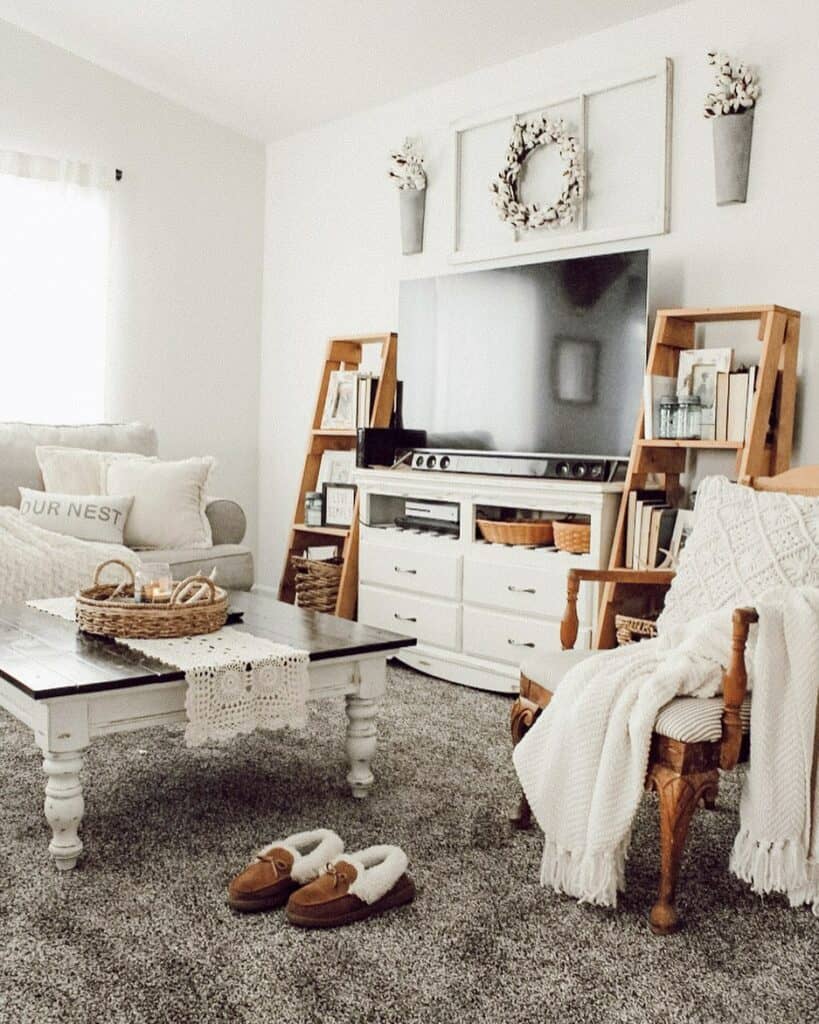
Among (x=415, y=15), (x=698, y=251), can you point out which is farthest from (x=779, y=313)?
(x=415, y=15)

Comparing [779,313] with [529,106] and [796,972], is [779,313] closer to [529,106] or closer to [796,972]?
[529,106]

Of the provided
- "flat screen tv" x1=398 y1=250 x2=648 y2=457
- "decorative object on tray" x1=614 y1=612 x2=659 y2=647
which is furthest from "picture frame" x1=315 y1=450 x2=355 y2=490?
"decorative object on tray" x1=614 y1=612 x2=659 y2=647

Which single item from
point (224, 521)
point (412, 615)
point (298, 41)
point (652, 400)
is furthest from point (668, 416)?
point (298, 41)

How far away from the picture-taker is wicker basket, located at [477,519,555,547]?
12.8 feet

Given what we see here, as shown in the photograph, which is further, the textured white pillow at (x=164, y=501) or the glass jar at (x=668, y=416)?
the textured white pillow at (x=164, y=501)

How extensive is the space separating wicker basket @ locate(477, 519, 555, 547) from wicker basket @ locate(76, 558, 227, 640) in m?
1.42

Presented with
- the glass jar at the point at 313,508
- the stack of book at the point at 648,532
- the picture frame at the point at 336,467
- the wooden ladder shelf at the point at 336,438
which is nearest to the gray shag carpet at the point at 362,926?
the stack of book at the point at 648,532

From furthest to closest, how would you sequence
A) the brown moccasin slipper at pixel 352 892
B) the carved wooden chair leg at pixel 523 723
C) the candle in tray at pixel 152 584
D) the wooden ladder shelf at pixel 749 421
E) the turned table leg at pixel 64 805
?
the wooden ladder shelf at pixel 749 421 → the candle in tray at pixel 152 584 → the carved wooden chair leg at pixel 523 723 → the turned table leg at pixel 64 805 → the brown moccasin slipper at pixel 352 892

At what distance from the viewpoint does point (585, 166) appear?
4.14m

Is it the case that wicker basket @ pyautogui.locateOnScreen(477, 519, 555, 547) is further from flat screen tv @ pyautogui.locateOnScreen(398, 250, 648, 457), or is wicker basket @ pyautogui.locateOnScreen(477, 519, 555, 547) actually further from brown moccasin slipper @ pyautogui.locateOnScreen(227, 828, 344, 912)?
brown moccasin slipper @ pyautogui.locateOnScreen(227, 828, 344, 912)

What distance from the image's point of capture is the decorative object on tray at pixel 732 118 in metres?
3.56

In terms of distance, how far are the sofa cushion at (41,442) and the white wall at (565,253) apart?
3.43 ft

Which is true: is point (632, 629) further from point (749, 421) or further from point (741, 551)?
point (741, 551)

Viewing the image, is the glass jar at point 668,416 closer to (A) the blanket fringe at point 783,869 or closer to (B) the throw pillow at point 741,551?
(B) the throw pillow at point 741,551
